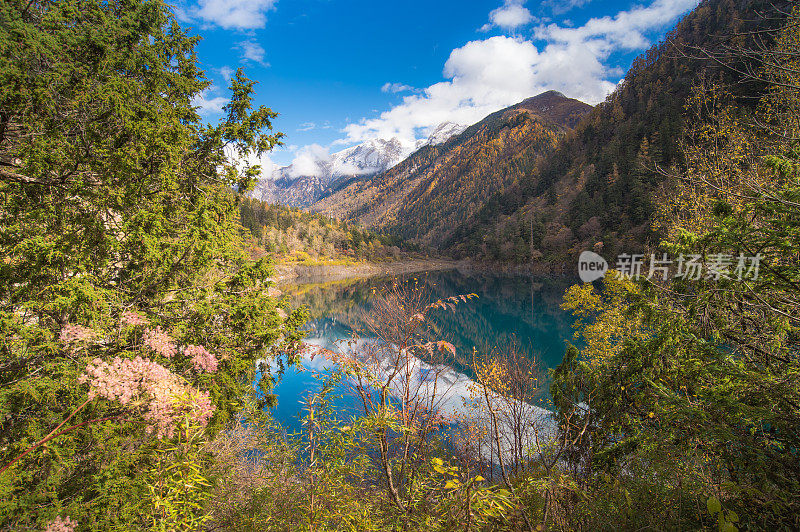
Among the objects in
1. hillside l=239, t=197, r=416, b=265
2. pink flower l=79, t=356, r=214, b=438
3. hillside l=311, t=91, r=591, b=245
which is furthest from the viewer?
hillside l=311, t=91, r=591, b=245

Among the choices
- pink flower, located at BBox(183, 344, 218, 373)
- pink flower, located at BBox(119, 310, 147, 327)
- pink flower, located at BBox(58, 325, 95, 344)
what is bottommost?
pink flower, located at BBox(183, 344, 218, 373)

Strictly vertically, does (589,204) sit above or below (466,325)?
above

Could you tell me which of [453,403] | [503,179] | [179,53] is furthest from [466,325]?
[503,179]

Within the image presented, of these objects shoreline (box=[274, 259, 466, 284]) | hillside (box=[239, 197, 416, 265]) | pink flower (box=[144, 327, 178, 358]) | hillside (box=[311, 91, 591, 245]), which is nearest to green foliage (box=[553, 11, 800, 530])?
pink flower (box=[144, 327, 178, 358])

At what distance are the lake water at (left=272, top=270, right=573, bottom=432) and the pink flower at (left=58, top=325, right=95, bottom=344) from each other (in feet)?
24.8

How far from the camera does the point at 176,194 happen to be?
6027 millimetres

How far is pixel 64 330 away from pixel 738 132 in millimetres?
14729

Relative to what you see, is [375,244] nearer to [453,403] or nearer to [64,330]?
[453,403]

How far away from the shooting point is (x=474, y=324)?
32.0m

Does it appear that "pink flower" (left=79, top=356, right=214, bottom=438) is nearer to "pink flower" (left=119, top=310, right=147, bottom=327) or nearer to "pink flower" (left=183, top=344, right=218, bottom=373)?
"pink flower" (left=183, top=344, right=218, bottom=373)

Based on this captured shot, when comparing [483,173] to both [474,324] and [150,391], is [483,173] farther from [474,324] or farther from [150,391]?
[150,391]

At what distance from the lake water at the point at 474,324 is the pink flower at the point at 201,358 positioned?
6.55 metres

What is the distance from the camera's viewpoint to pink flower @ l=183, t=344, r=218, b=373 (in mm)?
4219

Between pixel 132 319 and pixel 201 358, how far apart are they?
117cm
